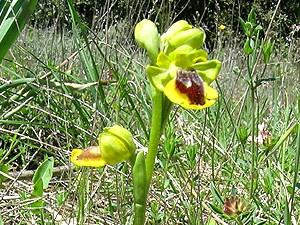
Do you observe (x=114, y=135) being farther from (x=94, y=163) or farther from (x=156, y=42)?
(x=156, y=42)

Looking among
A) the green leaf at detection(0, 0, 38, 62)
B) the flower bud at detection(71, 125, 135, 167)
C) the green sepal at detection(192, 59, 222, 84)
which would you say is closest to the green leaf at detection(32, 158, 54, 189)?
the green leaf at detection(0, 0, 38, 62)

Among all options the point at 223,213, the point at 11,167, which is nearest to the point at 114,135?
the point at 223,213

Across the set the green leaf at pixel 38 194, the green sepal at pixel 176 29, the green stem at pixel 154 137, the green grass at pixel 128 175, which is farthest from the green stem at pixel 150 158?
the green leaf at pixel 38 194

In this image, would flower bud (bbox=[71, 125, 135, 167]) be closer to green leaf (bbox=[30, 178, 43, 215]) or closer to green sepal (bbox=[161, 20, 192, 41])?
green sepal (bbox=[161, 20, 192, 41])

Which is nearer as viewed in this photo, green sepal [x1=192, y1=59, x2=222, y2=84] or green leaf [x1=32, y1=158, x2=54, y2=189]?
green sepal [x1=192, y1=59, x2=222, y2=84]


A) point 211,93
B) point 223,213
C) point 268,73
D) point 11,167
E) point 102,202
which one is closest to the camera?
point 211,93

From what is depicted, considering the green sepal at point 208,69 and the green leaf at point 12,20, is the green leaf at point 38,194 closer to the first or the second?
the green leaf at point 12,20

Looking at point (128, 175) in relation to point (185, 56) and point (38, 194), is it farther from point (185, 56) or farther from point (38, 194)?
point (185, 56)
